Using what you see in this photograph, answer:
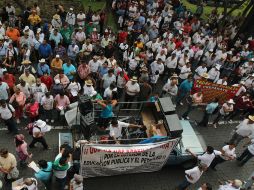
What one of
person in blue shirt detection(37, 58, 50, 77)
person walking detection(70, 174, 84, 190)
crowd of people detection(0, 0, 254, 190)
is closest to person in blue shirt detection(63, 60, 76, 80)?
crowd of people detection(0, 0, 254, 190)

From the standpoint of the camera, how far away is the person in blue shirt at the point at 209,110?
43.3ft

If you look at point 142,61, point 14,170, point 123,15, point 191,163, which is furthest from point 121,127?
point 123,15

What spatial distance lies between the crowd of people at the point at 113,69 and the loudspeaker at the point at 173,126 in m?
1.12

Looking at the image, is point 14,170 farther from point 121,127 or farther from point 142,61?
point 142,61

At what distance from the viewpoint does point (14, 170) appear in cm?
955

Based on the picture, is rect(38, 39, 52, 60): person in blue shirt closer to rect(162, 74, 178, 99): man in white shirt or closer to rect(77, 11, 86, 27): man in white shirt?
rect(77, 11, 86, 27): man in white shirt

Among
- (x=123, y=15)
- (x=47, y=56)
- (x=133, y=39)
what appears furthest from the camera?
(x=123, y=15)

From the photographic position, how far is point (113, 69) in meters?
13.6

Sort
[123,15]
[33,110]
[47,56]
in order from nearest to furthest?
[33,110] → [47,56] → [123,15]

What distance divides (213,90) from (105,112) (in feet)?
17.0

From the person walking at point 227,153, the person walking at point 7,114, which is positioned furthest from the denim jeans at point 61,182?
the person walking at point 227,153

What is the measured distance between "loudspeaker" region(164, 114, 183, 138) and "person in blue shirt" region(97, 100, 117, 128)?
6.64 ft

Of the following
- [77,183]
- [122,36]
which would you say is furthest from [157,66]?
[77,183]

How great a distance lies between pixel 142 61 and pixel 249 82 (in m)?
4.97
